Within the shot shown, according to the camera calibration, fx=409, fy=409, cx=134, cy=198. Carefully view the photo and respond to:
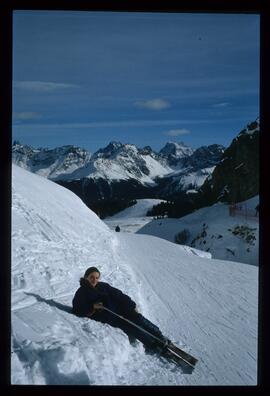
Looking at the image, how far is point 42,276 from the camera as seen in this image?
454cm

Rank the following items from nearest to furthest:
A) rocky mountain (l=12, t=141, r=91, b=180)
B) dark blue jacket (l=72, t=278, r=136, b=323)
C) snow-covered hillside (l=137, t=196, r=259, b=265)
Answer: dark blue jacket (l=72, t=278, r=136, b=323) → rocky mountain (l=12, t=141, r=91, b=180) → snow-covered hillside (l=137, t=196, r=259, b=265)

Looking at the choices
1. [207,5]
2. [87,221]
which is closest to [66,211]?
[87,221]

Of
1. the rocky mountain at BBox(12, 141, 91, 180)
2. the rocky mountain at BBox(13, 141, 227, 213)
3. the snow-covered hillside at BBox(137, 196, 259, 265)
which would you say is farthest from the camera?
the snow-covered hillside at BBox(137, 196, 259, 265)

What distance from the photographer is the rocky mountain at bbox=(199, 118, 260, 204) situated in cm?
458

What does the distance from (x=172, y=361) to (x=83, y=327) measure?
98cm

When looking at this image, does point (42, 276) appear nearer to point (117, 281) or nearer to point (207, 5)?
point (117, 281)

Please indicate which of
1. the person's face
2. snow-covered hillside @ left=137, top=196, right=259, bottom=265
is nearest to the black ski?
the person's face

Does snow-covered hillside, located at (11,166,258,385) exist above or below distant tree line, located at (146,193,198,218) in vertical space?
below

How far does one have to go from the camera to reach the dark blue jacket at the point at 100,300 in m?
4.13

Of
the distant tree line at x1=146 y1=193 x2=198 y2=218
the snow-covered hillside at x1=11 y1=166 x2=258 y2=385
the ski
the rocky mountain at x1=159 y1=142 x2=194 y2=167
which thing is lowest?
the ski

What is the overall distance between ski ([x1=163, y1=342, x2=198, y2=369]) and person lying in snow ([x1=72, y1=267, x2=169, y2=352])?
7cm

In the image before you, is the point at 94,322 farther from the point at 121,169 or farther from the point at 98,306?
the point at 121,169

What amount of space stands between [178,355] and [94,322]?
927 millimetres

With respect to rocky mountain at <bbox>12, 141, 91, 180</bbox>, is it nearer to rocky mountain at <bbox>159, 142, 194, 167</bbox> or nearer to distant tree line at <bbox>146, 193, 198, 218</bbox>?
rocky mountain at <bbox>159, 142, 194, 167</bbox>
